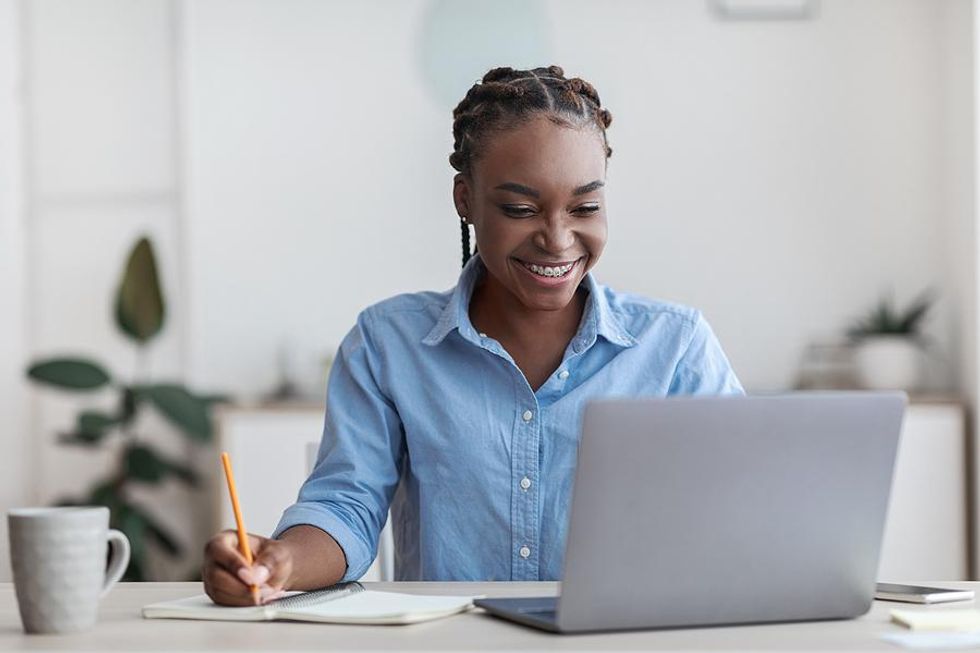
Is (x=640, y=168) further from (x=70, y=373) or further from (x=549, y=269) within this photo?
(x=549, y=269)

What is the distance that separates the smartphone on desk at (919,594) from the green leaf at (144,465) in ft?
9.87

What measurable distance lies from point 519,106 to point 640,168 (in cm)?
246

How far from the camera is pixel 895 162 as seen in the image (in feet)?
13.8

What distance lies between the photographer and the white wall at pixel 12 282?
4363mm

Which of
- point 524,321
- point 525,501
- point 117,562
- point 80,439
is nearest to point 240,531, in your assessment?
point 117,562

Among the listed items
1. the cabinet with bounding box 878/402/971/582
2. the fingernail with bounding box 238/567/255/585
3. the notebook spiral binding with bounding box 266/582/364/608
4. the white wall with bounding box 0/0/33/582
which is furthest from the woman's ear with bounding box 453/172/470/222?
the white wall with bounding box 0/0/33/582

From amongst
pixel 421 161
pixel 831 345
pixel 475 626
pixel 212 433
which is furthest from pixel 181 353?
pixel 475 626

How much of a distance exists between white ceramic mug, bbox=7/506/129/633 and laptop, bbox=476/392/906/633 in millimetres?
387

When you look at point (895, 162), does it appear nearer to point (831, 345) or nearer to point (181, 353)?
point (831, 345)

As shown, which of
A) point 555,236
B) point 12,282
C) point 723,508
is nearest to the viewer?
point 723,508

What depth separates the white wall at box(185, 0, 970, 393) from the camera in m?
4.20

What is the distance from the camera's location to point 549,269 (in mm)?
1789

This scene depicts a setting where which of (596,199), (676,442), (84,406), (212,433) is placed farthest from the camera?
(84,406)

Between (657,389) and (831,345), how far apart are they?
2.45 meters
